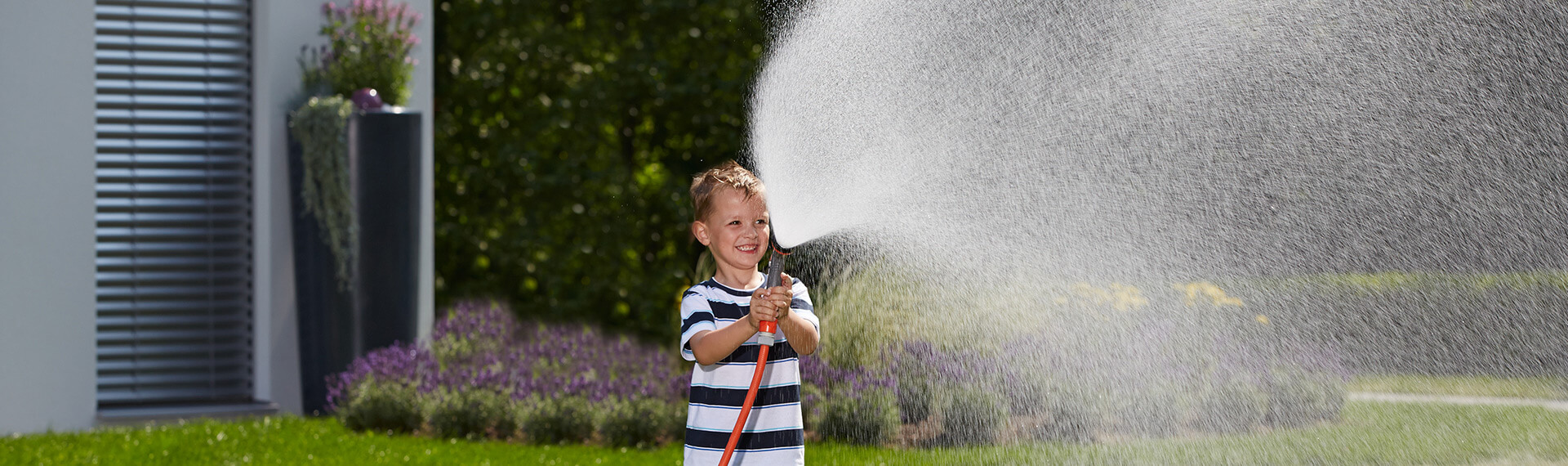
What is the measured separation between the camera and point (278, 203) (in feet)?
23.0

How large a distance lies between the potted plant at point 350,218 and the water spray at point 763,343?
453 cm

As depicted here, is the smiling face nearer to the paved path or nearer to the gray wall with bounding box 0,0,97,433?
the gray wall with bounding box 0,0,97,433

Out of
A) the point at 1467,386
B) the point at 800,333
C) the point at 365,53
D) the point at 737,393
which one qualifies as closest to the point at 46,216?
the point at 365,53

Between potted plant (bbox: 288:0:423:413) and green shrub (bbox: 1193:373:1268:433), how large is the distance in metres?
4.07

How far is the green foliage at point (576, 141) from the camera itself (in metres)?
10.3

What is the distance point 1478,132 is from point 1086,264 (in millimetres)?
5082

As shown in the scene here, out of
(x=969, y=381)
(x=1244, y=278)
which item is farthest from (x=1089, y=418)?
(x=1244, y=278)

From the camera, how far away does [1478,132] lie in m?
10.9

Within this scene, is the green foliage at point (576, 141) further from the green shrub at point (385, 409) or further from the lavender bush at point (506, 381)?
the green shrub at point (385, 409)

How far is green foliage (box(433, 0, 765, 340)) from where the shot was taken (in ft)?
33.8

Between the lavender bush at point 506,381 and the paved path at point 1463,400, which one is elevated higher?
the lavender bush at point 506,381

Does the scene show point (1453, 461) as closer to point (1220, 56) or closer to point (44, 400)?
point (1220, 56)

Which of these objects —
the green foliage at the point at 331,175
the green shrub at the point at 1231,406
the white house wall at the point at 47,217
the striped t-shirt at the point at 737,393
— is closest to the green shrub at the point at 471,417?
the green foliage at the point at 331,175

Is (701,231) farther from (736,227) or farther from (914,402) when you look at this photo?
(914,402)
